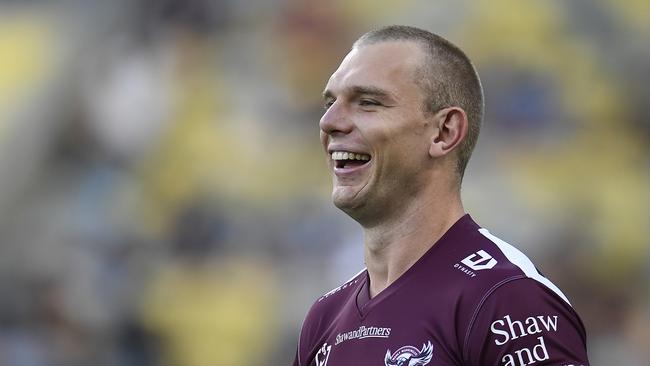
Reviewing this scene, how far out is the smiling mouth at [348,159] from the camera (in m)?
3.06

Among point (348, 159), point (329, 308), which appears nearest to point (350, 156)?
point (348, 159)

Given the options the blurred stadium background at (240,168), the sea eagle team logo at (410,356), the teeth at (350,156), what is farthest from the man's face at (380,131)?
the blurred stadium background at (240,168)

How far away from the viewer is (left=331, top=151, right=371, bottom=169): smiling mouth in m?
3.06

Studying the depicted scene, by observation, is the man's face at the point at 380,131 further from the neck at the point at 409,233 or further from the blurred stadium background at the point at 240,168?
the blurred stadium background at the point at 240,168

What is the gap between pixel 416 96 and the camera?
3.01m

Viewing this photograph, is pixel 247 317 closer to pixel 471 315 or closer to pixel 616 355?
pixel 616 355

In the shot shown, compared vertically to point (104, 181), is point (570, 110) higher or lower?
higher

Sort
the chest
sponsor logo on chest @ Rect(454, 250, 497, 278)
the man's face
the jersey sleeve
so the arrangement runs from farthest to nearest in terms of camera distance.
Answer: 1. the man's face
2. sponsor logo on chest @ Rect(454, 250, 497, 278)
3. the chest
4. the jersey sleeve

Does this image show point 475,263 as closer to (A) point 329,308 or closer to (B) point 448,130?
(B) point 448,130

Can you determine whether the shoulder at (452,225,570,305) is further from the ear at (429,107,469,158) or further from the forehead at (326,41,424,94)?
the forehead at (326,41,424,94)

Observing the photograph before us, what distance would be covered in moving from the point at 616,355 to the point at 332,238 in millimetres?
2038

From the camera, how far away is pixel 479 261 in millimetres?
2812

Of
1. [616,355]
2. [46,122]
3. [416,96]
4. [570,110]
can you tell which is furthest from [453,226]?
[46,122]

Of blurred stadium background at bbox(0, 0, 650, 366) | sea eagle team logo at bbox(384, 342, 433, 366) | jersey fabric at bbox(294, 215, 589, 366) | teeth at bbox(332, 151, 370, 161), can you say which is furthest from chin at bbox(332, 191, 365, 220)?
blurred stadium background at bbox(0, 0, 650, 366)
